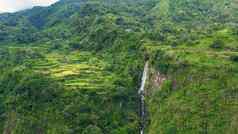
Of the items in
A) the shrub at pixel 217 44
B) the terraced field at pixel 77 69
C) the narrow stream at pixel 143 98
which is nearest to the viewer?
the narrow stream at pixel 143 98

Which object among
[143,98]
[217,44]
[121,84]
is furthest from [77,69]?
[217,44]

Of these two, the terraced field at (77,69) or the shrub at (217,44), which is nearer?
the shrub at (217,44)

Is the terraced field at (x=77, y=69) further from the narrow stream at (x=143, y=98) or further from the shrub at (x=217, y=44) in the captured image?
the shrub at (x=217, y=44)

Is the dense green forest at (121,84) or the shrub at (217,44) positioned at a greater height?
the shrub at (217,44)

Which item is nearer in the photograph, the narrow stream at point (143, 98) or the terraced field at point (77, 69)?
the narrow stream at point (143, 98)

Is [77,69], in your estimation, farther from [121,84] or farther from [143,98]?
[143,98]

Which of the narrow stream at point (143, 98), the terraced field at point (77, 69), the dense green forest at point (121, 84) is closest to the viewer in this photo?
the dense green forest at point (121, 84)

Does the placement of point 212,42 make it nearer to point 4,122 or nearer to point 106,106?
point 106,106

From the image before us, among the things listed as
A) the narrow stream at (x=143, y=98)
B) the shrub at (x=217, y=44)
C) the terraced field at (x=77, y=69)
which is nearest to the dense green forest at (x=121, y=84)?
the terraced field at (x=77, y=69)

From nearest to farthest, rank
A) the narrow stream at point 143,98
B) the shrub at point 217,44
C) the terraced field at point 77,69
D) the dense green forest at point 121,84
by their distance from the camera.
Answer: the dense green forest at point 121,84, the narrow stream at point 143,98, the shrub at point 217,44, the terraced field at point 77,69

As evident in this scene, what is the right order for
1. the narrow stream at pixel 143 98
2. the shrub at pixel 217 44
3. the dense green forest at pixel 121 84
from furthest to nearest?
the shrub at pixel 217 44, the narrow stream at pixel 143 98, the dense green forest at pixel 121 84

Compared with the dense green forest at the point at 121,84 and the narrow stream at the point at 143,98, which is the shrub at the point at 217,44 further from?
the narrow stream at the point at 143,98
